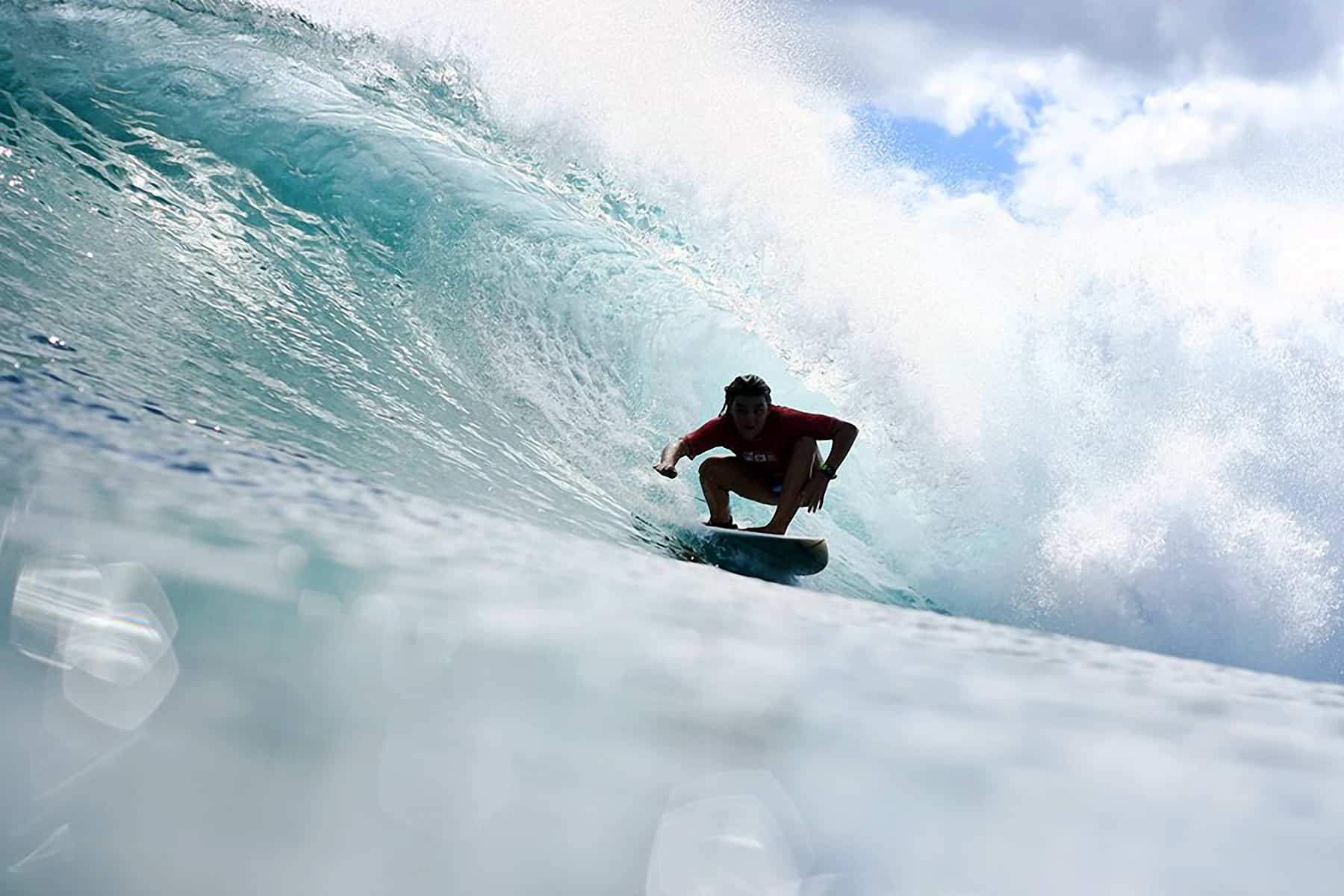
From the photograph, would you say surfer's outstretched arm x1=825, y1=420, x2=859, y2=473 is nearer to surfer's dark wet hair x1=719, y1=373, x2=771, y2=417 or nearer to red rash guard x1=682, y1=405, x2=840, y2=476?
red rash guard x1=682, y1=405, x2=840, y2=476

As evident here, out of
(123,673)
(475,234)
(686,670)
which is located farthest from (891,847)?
(475,234)

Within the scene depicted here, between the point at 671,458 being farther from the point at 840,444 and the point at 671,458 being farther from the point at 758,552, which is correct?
the point at 840,444

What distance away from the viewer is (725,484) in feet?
15.2

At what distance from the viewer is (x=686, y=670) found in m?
0.53

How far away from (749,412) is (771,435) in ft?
0.72

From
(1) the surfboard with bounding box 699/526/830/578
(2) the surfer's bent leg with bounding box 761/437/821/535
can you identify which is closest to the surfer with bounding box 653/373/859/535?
(2) the surfer's bent leg with bounding box 761/437/821/535

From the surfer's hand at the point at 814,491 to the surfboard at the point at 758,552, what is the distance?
40cm

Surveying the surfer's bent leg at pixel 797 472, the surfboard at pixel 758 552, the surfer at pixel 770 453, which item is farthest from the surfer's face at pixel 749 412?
the surfboard at pixel 758 552

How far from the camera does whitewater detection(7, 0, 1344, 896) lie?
41cm

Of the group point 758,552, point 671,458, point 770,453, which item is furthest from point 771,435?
point 758,552

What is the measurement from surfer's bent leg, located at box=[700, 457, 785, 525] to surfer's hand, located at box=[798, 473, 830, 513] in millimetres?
135

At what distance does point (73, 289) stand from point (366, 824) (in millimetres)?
3347

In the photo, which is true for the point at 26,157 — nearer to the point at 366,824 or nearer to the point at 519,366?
the point at 519,366

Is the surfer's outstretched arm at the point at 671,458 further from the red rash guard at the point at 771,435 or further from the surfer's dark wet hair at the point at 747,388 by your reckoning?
the surfer's dark wet hair at the point at 747,388
